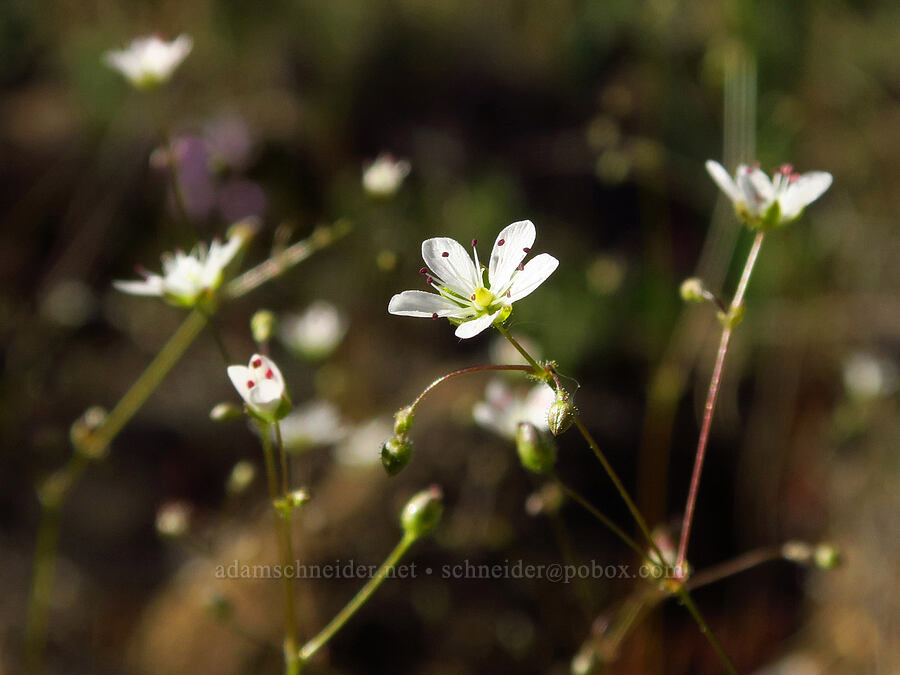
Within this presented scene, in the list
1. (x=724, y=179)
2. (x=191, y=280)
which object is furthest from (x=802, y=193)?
(x=191, y=280)

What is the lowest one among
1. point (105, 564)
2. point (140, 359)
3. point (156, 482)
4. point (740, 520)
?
point (740, 520)

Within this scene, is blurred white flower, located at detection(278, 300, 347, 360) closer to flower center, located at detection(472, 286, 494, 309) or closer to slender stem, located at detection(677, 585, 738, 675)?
flower center, located at detection(472, 286, 494, 309)

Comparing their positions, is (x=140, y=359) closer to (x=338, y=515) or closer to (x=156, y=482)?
(x=156, y=482)

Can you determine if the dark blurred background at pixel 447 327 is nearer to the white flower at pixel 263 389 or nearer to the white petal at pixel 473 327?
the white flower at pixel 263 389

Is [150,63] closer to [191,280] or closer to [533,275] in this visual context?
[191,280]

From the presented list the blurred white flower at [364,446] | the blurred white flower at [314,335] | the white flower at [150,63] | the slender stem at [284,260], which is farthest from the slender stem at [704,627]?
the white flower at [150,63]

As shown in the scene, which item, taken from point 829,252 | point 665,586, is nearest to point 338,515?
point 665,586
